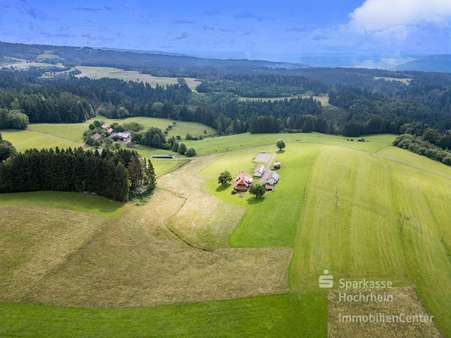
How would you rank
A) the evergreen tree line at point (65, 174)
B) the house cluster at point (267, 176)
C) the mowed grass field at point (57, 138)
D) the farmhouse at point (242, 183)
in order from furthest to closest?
the mowed grass field at point (57, 138) < the house cluster at point (267, 176) < the farmhouse at point (242, 183) < the evergreen tree line at point (65, 174)

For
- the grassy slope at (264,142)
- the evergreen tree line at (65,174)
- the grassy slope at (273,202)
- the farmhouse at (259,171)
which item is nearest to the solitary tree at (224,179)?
the grassy slope at (273,202)

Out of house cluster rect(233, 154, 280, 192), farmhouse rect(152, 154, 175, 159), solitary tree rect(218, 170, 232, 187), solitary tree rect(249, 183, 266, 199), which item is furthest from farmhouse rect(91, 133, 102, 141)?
solitary tree rect(249, 183, 266, 199)

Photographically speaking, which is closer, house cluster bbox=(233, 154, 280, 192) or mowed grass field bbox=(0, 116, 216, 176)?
house cluster bbox=(233, 154, 280, 192)

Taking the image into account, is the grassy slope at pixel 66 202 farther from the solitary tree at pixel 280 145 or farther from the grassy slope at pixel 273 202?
the solitary tree at pixel 280 145

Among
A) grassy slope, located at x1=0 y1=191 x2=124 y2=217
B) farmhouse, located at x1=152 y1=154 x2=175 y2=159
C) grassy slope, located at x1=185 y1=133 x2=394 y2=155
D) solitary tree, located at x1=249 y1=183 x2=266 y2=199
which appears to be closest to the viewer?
grassy slope, located at x1=0 y1=191 x2=124 y2=217

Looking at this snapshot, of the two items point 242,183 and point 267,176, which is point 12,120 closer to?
point 242,183

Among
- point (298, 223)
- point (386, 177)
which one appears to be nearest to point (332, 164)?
point (386, 177)

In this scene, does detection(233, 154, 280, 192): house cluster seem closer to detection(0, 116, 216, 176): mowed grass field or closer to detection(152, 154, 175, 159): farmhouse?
detection(0, 116, 216, 176): mowed grass field

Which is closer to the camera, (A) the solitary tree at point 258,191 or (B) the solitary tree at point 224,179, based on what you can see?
A: (A) the solitary tree at point 258,191
